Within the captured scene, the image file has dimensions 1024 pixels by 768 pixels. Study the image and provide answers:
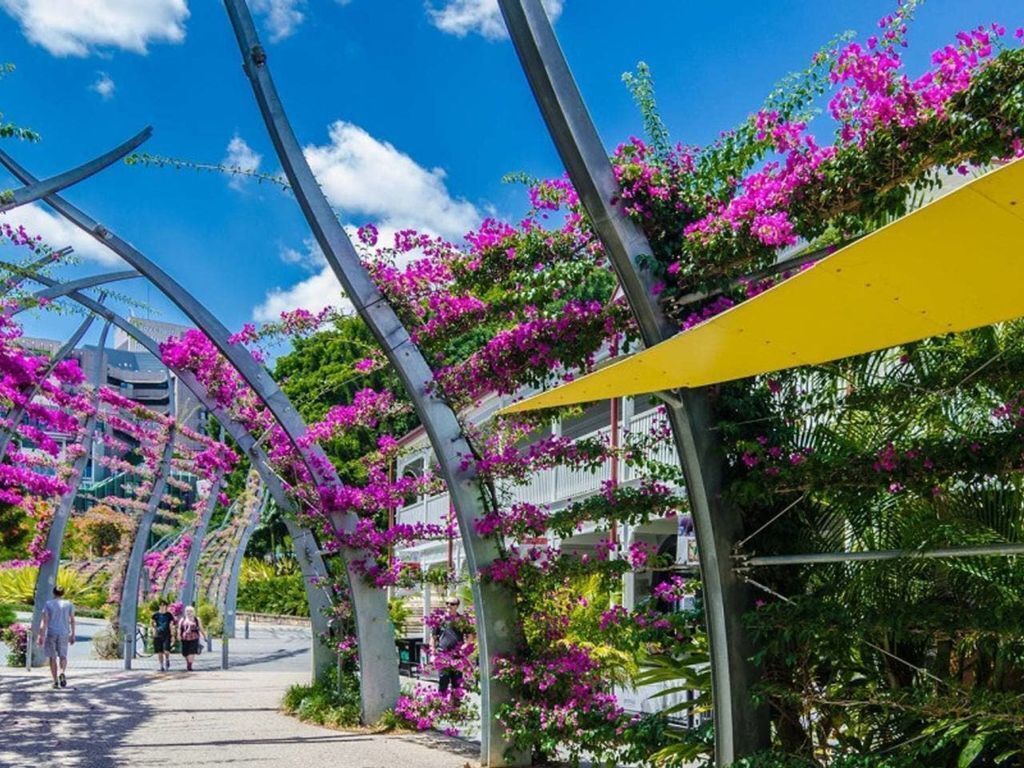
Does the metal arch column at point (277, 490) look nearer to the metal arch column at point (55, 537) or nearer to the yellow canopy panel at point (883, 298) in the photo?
the metal arch column at point (55, 537)

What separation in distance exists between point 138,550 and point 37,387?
9.05m

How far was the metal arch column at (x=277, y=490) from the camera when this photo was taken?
43.2 ft

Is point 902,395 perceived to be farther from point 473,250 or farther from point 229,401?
point 229,401

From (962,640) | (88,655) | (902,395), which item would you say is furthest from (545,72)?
(88,655)

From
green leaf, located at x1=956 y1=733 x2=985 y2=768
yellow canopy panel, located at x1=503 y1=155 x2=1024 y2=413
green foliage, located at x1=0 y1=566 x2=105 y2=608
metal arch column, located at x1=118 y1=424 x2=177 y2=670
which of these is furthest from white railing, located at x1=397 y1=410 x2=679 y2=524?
green foliage, located at x1=0 y1=566 x2=105 y2=608

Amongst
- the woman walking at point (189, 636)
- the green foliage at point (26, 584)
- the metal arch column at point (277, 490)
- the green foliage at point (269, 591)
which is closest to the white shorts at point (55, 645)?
the metal arch column at point (277, 490)

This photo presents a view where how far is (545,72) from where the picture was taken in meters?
5.17

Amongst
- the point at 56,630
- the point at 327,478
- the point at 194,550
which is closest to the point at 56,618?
the point at 56,630

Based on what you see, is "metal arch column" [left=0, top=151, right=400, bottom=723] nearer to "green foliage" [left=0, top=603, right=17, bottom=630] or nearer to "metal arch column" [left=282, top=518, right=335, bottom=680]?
"metal arch column" [left=282, top=518, right=335, bottom=680]

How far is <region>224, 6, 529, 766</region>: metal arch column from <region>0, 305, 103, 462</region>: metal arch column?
23.3 feet

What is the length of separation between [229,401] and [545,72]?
29.8 ft

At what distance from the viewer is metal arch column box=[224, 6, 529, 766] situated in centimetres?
858

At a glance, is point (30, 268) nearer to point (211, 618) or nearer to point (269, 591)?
point (211, 618)

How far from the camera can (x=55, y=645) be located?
50.4ft
